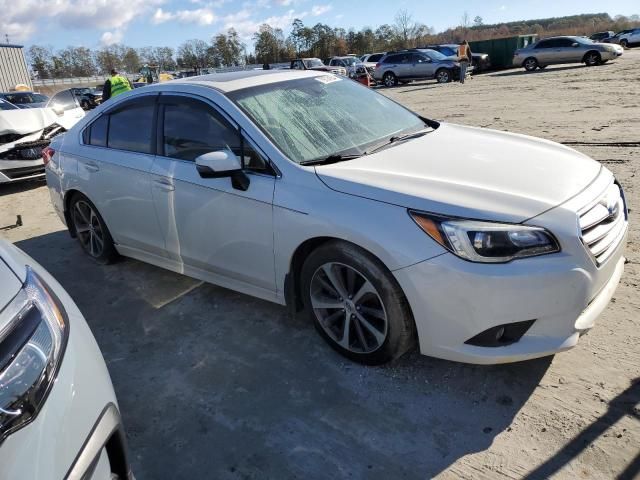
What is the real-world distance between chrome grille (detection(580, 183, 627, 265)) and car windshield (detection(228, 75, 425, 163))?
1.38 metres

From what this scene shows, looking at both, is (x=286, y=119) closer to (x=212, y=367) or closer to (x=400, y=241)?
(x=400, y=241)

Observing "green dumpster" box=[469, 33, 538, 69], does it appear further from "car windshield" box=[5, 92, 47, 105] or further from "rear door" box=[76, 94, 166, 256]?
"rear door" box=[76, 94, 166, 256]

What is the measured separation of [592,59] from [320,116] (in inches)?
1046

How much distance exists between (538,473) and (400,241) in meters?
1.19

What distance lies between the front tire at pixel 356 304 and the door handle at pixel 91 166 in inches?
93.1

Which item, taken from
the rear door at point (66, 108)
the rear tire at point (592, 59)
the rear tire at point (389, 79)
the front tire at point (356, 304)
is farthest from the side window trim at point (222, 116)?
the rear tire at point (592, 59)

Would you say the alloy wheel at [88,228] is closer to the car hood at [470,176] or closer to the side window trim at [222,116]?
the side window trim at [222,116]

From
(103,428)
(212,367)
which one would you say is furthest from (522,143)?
(103,428)

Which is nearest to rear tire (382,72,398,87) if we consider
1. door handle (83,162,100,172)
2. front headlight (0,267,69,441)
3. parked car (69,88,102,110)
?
parked car (69,88,102,110)

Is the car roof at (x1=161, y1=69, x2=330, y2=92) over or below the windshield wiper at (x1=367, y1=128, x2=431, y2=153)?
over

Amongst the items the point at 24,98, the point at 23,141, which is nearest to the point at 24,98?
the point at 24,98

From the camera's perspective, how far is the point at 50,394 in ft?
4.75

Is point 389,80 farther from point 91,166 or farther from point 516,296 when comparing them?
point 516,296

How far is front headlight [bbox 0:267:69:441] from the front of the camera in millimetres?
1351
